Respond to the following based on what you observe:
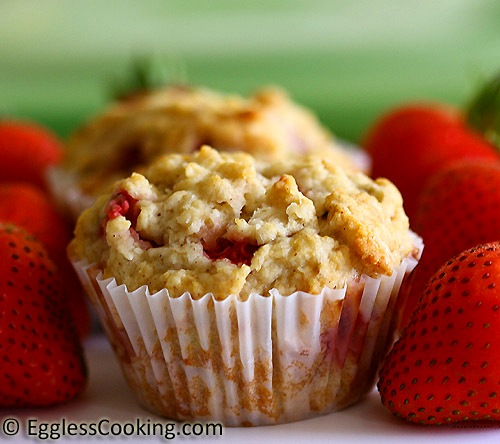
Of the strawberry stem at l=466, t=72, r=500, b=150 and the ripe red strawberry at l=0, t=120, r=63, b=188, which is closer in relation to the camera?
the strawberry stem at l=466, t=72, r=500, b=150

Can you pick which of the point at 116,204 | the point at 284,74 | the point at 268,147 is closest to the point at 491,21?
the point at 284,74

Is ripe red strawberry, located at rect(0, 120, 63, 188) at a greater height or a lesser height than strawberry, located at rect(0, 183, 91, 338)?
lesser

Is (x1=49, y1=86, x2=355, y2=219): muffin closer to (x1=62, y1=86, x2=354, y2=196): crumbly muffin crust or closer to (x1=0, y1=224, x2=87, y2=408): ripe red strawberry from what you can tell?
(x1=62, y1=86, x2=354, y2=196): crumbly muffin crust

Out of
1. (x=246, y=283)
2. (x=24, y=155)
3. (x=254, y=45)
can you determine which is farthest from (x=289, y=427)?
(x=254, y=45)

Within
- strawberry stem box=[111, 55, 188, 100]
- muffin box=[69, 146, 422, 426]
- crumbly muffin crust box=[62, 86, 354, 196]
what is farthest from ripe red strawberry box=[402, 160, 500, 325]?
strawberry stem box=[111, 55, 188, 100]

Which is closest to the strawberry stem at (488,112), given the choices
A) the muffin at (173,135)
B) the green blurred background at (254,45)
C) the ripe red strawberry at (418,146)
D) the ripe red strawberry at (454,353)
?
the ripe red strawberry at (418,146)

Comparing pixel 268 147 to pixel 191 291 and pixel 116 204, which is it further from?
pixel 191 291
